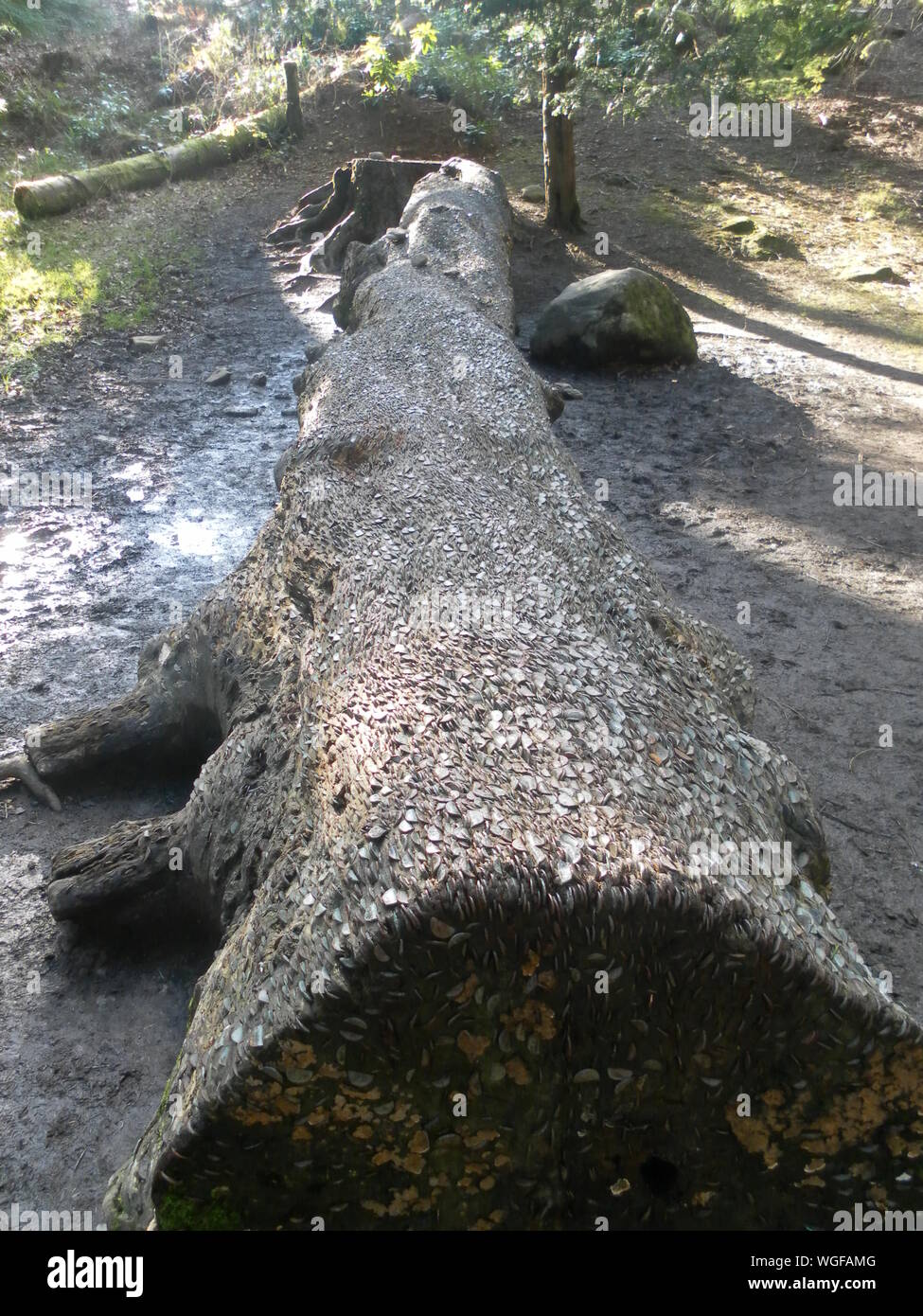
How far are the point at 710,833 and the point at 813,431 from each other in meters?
5.44

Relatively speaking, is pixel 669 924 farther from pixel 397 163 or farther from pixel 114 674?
pixel 397 163

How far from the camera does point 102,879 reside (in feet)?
9.45

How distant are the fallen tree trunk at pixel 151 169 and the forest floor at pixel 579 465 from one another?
242mm

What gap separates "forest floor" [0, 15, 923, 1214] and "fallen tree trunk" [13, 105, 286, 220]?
24 centimetres

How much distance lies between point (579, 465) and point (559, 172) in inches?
208

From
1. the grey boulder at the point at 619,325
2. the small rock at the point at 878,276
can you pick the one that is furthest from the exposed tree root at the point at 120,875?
the small rock at the point at 878,276

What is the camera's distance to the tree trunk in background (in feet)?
31.5

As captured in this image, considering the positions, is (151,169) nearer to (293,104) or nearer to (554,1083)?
(293,104)

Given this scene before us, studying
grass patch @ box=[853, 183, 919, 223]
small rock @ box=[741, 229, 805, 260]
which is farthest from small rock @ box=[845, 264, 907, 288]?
grass patch @ box=[853, 183, 919, 223]

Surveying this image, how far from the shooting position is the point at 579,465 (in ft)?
20.1

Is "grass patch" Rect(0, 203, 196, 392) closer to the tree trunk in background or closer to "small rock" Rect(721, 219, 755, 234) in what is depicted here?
the tree trunk in background

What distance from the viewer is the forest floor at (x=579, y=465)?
9.29 ft
